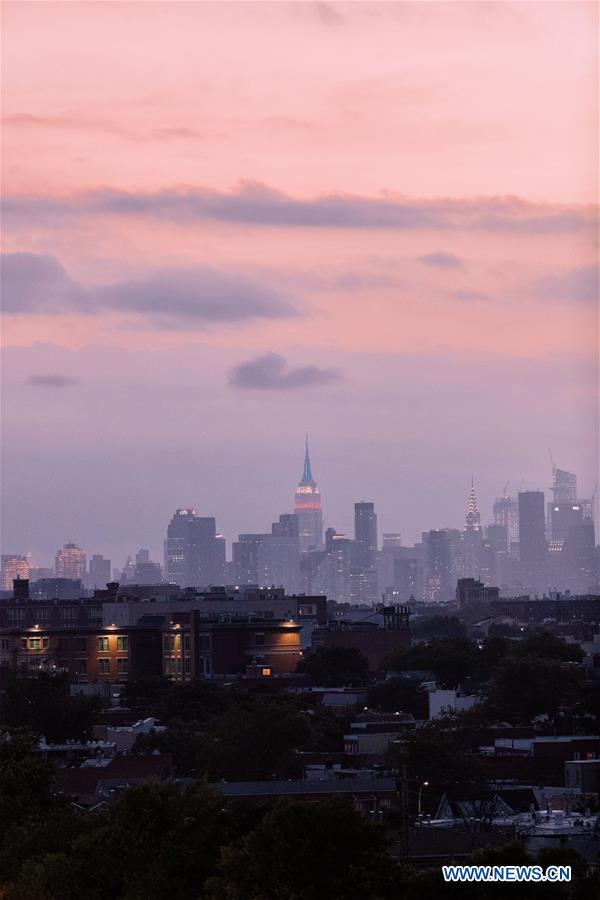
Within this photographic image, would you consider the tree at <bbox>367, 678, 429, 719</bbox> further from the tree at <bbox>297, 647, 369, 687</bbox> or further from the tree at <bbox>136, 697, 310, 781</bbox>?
the tree at <bbox>136, 697, 310, 781</bbox>

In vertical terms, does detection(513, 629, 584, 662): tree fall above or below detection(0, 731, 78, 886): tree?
above

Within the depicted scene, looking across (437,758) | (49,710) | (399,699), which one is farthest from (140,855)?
(399,699)

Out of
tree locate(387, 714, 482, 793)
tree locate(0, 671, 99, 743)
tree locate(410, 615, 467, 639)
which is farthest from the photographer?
tree locate(410, 615, 467, 639)

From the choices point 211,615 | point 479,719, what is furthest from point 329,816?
point 211,615

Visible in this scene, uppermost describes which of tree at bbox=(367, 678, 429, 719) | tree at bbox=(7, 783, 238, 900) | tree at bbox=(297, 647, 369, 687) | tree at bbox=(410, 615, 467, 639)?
tree at bbox=(410, 615, 467, 639)

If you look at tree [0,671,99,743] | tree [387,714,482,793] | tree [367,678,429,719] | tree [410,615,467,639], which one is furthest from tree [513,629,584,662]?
tree [410,615,467,639]

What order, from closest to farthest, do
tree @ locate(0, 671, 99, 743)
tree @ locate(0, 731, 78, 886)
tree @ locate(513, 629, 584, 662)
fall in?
1. tree @ locate(0, 731, 78, 886)
2. tree @ locate(0, 671, 99, 743)
3. tree @ locate(513, 629, 584, 662)

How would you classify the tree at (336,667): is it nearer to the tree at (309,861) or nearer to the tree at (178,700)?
the tree at (178,700)

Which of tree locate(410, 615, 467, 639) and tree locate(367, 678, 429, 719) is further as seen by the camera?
tree locate(410, 615, 467, 639)
